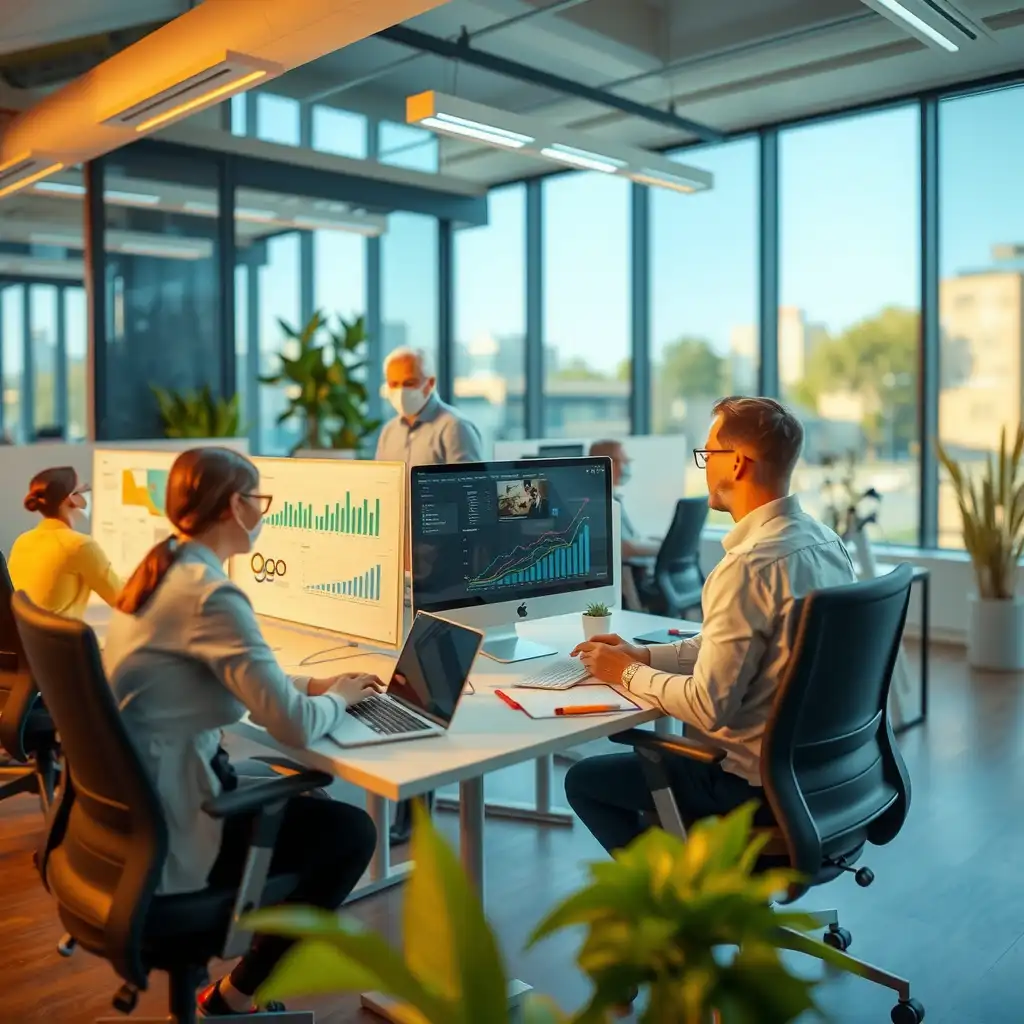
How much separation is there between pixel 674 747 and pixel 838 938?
891 millimetres

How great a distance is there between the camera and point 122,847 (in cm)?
189

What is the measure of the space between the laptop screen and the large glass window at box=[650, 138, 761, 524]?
5268 mm

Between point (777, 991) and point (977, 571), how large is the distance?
540cm

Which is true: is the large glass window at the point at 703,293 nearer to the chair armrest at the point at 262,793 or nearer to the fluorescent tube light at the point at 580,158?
the fluorescent tube light at the point at 580,158

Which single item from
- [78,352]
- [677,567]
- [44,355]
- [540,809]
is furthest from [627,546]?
[44,355]

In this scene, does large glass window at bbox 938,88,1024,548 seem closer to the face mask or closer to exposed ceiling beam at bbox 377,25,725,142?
exposed ceiling beam at bbox 377,25,725,142

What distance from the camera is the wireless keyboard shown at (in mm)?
2528

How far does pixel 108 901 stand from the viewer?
74.4 inches

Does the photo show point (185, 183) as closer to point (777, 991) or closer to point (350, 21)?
point (350, 21)

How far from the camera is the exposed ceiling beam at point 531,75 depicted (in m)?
5.37

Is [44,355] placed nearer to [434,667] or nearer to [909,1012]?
[434,667]

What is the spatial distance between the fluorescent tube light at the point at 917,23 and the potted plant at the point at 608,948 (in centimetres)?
417

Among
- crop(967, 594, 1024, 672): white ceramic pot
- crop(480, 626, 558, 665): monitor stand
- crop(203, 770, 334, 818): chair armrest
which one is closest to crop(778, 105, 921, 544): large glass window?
crop(967, 594, 1024, 672): white ceramic pot

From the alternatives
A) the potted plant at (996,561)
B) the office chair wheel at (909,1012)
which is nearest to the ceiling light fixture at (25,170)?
the potted plant at (996,561)
